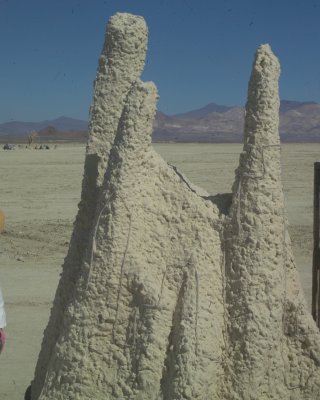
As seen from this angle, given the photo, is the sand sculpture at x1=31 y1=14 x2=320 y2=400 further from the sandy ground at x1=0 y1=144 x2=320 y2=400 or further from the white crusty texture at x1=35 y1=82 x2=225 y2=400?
the sandy ground at x1=0 y1=144 x2=320 y2=400

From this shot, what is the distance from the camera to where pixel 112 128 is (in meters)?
4.74

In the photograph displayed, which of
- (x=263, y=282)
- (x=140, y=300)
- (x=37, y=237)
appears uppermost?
(x=263, y=282)

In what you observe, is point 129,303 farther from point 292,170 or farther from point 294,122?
point 294,122

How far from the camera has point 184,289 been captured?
4152 mm

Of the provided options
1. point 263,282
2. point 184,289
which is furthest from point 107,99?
point 263,282

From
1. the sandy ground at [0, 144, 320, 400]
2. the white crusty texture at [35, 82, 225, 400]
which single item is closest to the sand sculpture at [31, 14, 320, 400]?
the white crusty texture at [35, 82, 225, 400]

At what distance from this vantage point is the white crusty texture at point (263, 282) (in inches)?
164

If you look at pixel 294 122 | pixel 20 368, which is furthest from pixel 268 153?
pixel 294 122

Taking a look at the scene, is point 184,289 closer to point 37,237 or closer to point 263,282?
point 263,282

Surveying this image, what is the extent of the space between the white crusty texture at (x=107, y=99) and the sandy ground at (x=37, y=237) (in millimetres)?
2269

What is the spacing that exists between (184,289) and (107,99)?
1.41 meters

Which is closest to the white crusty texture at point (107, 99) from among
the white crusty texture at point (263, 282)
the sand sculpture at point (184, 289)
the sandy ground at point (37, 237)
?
the sand sculpture at point (184, 289)

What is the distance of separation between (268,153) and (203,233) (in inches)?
24.7

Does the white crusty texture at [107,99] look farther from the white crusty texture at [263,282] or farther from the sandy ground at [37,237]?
the sandy ground at [37,237]
